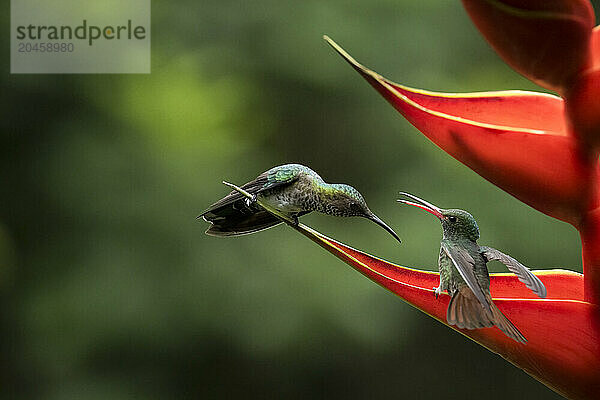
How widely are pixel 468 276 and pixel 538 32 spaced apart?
95 millimetres

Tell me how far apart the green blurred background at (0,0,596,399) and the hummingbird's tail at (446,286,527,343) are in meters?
1.65

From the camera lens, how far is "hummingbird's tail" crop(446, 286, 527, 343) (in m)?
0.30

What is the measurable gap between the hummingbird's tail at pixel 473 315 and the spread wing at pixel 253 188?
104mm

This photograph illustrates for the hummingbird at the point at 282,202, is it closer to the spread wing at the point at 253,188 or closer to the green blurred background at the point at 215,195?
the spread wing at the point at 253,188

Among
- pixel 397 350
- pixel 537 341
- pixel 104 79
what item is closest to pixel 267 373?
pixel 397 350

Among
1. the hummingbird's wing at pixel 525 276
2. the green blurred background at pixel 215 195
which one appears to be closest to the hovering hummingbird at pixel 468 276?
the hummingbird's wing at pixel 525 276

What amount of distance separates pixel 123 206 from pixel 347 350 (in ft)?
2.38

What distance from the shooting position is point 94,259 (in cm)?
219

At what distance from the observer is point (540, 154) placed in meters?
0.31

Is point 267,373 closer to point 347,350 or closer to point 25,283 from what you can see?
point 347,350

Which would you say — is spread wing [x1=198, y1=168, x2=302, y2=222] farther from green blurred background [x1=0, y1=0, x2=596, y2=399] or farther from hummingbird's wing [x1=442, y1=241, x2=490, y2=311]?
green blurred background [x1=0, y1=0, x2=596, y2=399]

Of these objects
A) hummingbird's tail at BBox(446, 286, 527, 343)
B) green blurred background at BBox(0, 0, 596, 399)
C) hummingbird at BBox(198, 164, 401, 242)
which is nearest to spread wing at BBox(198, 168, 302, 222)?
hummingbird at BBox(198, 164, 401, 242)

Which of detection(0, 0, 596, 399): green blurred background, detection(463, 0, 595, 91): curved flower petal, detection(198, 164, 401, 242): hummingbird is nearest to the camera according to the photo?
detection(463, 0, 595, 91): curved flower petal

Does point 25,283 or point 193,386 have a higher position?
point 25,283
